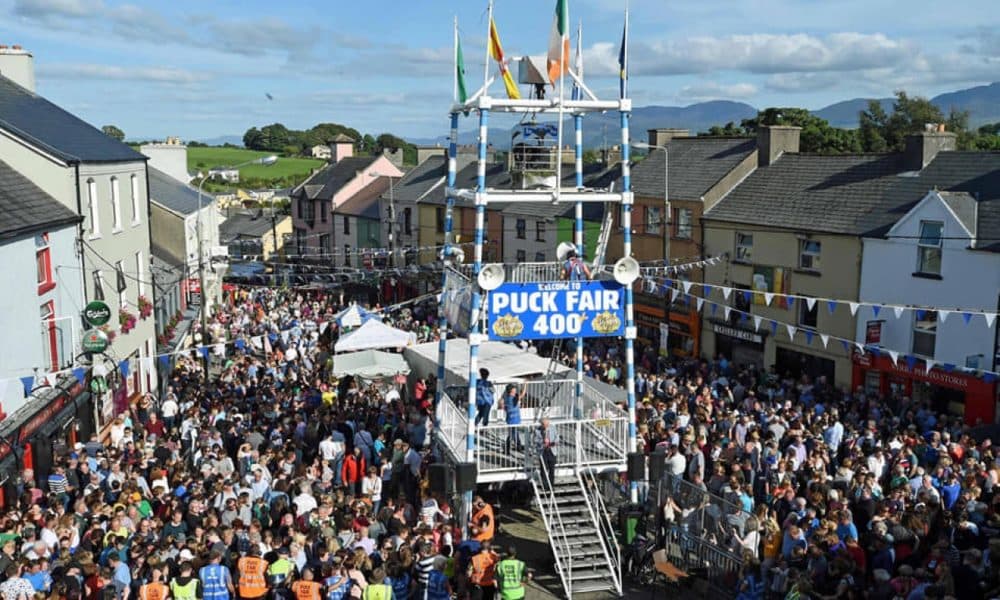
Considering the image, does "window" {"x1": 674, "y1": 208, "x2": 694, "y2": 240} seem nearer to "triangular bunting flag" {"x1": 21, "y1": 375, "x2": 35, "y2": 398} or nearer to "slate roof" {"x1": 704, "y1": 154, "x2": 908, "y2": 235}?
"slate roof" {"x1": 704, "y1": 154, "x2": 908, "y2": 235}

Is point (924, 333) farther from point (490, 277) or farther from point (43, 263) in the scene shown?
point (43, 263)

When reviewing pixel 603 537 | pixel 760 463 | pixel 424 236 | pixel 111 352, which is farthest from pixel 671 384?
pixel 424 236

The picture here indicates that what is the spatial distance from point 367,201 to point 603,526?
48588 mm

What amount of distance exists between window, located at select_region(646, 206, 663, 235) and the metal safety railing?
2172 cm

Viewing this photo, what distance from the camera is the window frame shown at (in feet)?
98.5

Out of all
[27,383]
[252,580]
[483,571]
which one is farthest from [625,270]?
[27,383]

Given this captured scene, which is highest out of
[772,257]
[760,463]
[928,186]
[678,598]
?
[928,186]

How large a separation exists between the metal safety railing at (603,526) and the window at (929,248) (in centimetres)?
1458

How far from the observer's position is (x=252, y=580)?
1198cm

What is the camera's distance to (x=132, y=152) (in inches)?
1126

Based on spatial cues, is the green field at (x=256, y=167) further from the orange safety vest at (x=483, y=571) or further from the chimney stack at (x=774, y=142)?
the orange safety vest at (x=483, y=571)

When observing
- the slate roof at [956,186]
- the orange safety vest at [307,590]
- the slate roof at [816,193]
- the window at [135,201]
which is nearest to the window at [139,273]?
the window at [135,201]

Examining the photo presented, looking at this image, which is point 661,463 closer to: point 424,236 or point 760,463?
point 760,463

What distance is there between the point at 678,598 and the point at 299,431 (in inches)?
373
